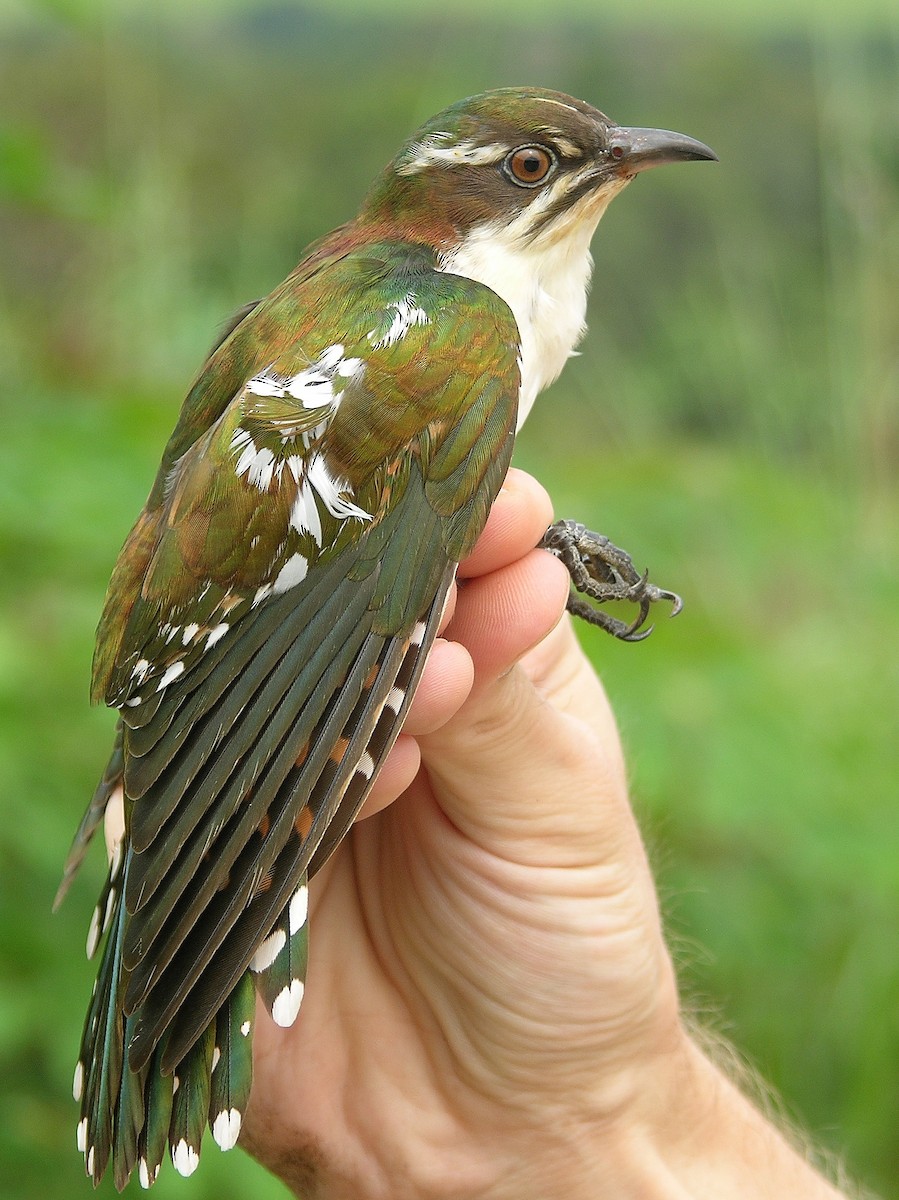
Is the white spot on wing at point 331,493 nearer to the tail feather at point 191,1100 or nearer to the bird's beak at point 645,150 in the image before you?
the tail feather at point 191,1100

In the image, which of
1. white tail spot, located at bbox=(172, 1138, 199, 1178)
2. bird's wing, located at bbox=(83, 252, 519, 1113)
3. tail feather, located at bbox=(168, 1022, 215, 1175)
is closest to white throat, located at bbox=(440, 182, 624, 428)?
bird's wing, located at bbox=(83, 252, 519, 1113)

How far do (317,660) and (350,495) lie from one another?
304mm

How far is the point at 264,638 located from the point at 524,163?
1.26 metres

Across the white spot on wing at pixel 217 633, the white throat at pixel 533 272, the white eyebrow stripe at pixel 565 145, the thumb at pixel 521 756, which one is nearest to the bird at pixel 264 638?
the white spot on wing at pixel 217 633

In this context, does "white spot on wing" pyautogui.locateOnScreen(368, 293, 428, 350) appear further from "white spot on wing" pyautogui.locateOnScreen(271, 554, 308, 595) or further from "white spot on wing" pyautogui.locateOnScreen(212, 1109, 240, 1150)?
"white spot on wing" pyautogui.locateOnScreen(212, 1109, 240, 1150)

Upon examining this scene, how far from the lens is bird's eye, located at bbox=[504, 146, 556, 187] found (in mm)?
2775

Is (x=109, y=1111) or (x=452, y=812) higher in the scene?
(x=452, y=812)

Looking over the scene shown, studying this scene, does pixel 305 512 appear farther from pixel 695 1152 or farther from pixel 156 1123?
pixel 695 1152

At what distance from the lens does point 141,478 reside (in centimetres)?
330

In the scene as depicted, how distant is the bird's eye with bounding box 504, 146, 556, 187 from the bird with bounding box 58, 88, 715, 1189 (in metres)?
0.43

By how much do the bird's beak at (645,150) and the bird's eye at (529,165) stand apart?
15cm

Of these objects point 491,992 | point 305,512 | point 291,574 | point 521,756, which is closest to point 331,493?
point 305,512

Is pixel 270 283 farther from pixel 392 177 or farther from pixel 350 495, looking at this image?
pixel 350 495

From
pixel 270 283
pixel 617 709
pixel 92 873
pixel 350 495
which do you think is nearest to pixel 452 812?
pixel 350 495
